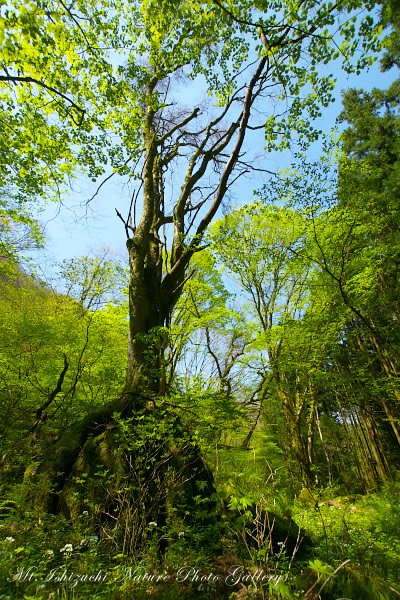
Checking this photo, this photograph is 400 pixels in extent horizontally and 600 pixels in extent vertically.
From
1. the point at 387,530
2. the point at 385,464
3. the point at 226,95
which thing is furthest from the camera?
the point at 385,464

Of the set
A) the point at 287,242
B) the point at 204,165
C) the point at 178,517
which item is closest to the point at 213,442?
the point at 178,517

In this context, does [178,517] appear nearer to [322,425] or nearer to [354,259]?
[354,259]

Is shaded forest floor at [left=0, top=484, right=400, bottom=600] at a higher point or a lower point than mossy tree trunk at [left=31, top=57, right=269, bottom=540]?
lower

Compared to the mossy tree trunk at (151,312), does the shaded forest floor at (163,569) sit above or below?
below

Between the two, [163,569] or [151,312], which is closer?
[163,569]

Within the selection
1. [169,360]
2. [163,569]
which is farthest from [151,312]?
[163,569]

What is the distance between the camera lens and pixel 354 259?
732cm

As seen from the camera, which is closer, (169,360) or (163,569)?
(163,569)

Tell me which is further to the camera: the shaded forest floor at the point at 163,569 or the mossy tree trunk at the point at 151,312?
the mossy tree trunk at the point at 151,312

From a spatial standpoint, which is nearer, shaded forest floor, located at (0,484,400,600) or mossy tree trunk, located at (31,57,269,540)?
shaded forest floor, located at (0,484,400,600)

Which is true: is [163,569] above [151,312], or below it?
below

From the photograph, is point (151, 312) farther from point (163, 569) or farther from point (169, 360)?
point (163, 569)

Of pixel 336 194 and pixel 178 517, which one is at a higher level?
pixel 336 194

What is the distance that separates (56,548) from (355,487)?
1358cm
